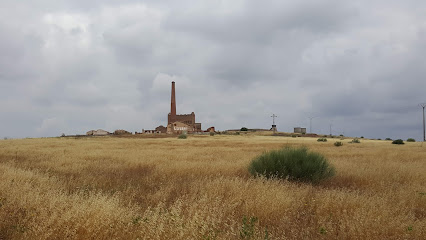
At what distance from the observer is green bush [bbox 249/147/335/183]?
33.8 ft

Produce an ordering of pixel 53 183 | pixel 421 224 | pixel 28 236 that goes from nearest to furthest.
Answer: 1. pixel 28 236
2. pixel 421 224
3. pixel 53 183

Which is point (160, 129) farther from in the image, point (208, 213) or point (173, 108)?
point (208, 213)

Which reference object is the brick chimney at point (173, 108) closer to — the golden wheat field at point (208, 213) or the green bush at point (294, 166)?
the green bush at point (294, 166)

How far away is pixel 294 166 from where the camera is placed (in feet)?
34.4

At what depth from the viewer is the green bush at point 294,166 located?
1029 centimetres

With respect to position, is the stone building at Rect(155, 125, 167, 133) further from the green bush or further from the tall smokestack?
the green bush

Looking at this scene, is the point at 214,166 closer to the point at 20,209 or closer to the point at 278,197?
the point at 278,197

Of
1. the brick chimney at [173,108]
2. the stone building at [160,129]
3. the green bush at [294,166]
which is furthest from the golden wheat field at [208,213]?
the stone building at [160,129]

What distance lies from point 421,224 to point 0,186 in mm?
9145

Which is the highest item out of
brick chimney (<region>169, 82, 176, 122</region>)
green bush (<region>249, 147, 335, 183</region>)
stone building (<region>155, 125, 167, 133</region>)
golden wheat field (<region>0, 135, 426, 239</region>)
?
brick chimney (<region>169, 82, 176, 122</region>)

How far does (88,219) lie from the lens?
15.3 feet

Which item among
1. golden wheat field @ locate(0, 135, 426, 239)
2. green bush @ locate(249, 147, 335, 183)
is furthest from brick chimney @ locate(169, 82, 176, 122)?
golden wheat field @ locate(0, 135, 426, 239)

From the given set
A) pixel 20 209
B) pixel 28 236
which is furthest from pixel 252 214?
pixel 20 209

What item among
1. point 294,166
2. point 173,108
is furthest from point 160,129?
point 294,166
